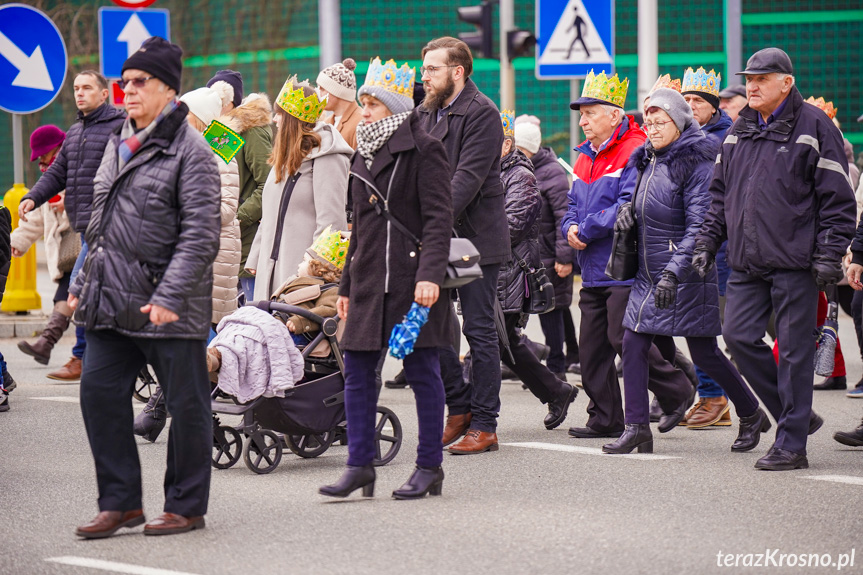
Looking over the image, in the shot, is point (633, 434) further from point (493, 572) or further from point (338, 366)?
point (493, 572)

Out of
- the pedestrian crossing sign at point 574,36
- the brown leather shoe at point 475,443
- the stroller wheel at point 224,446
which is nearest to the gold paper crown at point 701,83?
the brown leather shoe at point 475,443

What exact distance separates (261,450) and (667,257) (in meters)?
2.42

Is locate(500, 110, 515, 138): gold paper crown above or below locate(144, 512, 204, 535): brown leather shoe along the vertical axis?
above

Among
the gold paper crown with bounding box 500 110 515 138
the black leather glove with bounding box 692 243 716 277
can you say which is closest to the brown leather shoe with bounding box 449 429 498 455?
the black leather glove with bounding box 692 243 716 277

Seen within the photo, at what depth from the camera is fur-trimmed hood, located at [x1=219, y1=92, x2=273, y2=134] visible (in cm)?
932

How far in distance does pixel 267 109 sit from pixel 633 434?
356 cm

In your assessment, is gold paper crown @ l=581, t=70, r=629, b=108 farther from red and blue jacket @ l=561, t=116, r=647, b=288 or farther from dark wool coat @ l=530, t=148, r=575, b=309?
dark wool coat @ l=530, t=148, r=575, b=309

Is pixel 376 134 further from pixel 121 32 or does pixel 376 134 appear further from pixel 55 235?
pixel 121 32

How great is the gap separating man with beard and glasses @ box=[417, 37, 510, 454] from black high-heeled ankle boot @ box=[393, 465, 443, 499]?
1222mm

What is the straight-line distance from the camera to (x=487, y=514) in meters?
6.11

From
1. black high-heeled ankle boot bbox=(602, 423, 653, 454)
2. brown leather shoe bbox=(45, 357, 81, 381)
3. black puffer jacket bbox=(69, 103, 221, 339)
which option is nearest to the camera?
black puffer jacket bbox=(69, 103, 221, 339)

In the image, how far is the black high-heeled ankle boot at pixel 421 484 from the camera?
6.41 metres

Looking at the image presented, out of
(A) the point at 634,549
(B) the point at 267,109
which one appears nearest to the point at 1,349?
(B) the point at 267,109

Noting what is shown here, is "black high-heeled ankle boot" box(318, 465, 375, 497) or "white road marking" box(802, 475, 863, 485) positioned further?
"white road marking" box(802, 475, 863, 485)
